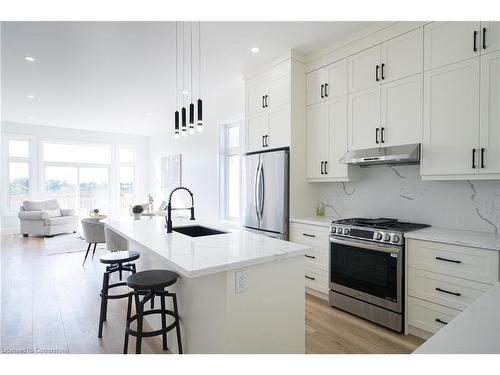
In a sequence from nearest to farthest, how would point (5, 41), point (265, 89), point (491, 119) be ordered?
1. point (491, 119)
2. point (5, 41)
3. point (265, 89)

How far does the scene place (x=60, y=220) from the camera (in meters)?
7.33

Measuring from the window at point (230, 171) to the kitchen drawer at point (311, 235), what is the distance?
193 cm

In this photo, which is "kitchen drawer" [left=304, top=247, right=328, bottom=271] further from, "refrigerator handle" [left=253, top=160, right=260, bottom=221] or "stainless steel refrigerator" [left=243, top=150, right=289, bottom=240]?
"refrigerator handle" [left=253, top=160, right=260, bottom=221]

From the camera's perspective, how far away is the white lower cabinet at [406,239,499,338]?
6.85 feet

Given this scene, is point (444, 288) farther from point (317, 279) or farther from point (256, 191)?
point (256, 191)

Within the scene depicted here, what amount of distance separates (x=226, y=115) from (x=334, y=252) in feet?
11.2

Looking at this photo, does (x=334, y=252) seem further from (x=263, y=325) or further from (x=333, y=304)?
(x=263, y=325)

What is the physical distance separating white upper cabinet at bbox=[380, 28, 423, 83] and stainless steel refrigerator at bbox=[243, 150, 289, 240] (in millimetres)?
1386

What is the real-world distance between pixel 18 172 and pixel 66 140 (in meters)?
1.48

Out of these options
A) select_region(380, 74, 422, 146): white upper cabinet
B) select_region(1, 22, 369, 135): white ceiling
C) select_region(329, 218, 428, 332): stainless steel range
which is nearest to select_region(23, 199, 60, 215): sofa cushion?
select_region(1, 22, 369, 135): white ceiling

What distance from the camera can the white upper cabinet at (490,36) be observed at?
2.21 metres

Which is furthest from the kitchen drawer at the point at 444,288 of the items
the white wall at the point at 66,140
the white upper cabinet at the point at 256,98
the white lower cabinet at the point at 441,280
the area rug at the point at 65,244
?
the white wall at the point at 66,140
